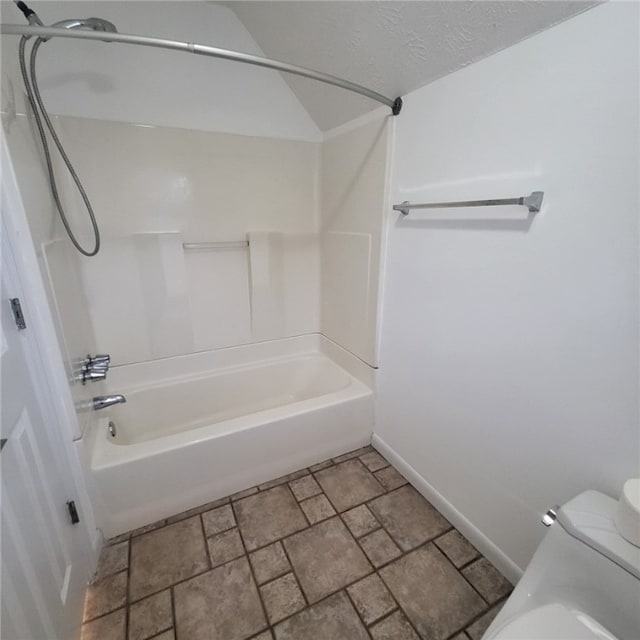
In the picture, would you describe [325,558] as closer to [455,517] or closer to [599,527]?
[455,517]

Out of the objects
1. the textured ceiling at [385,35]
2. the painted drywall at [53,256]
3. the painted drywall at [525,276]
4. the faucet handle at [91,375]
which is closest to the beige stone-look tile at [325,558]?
the painted drywall at [525,276]

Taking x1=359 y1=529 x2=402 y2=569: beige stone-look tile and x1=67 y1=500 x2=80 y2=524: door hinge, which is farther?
x1=359 y1=529 x2=402 y2=569: beige stone-look tile

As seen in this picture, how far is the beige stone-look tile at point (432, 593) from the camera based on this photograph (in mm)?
1155

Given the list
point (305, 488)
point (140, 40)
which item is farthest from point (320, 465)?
point (140, 40)

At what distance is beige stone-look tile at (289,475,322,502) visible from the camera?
168cm

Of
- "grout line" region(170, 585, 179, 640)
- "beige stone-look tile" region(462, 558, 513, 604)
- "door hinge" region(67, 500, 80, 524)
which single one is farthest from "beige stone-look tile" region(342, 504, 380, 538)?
"door hinge" region(67, 500, 80, 524)

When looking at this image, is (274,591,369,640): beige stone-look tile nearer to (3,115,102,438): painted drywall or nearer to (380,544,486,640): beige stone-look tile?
(380,544,486,640): beige stone-look tile

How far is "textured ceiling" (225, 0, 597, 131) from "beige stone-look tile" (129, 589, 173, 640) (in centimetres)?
223

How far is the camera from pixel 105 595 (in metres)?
1.23

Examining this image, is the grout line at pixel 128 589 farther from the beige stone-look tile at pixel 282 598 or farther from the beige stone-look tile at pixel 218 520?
the beige stone-look tile at pixel 282 598

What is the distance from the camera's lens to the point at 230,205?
1.98 m

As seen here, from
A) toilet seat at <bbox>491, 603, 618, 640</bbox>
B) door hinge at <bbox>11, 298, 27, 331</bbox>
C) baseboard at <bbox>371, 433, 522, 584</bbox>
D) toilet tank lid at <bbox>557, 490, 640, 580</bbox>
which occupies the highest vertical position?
door hinge at <bbox>11, 298, 27, 331</bbox>

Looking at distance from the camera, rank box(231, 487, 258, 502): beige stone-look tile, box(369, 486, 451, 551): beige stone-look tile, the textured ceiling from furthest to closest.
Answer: box(231, 487, 258, 502): beige stone-look tile < box(369, 486, 451, 551): beige stone-look tile < the textured ceiling

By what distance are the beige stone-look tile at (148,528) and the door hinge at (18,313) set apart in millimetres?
1079
